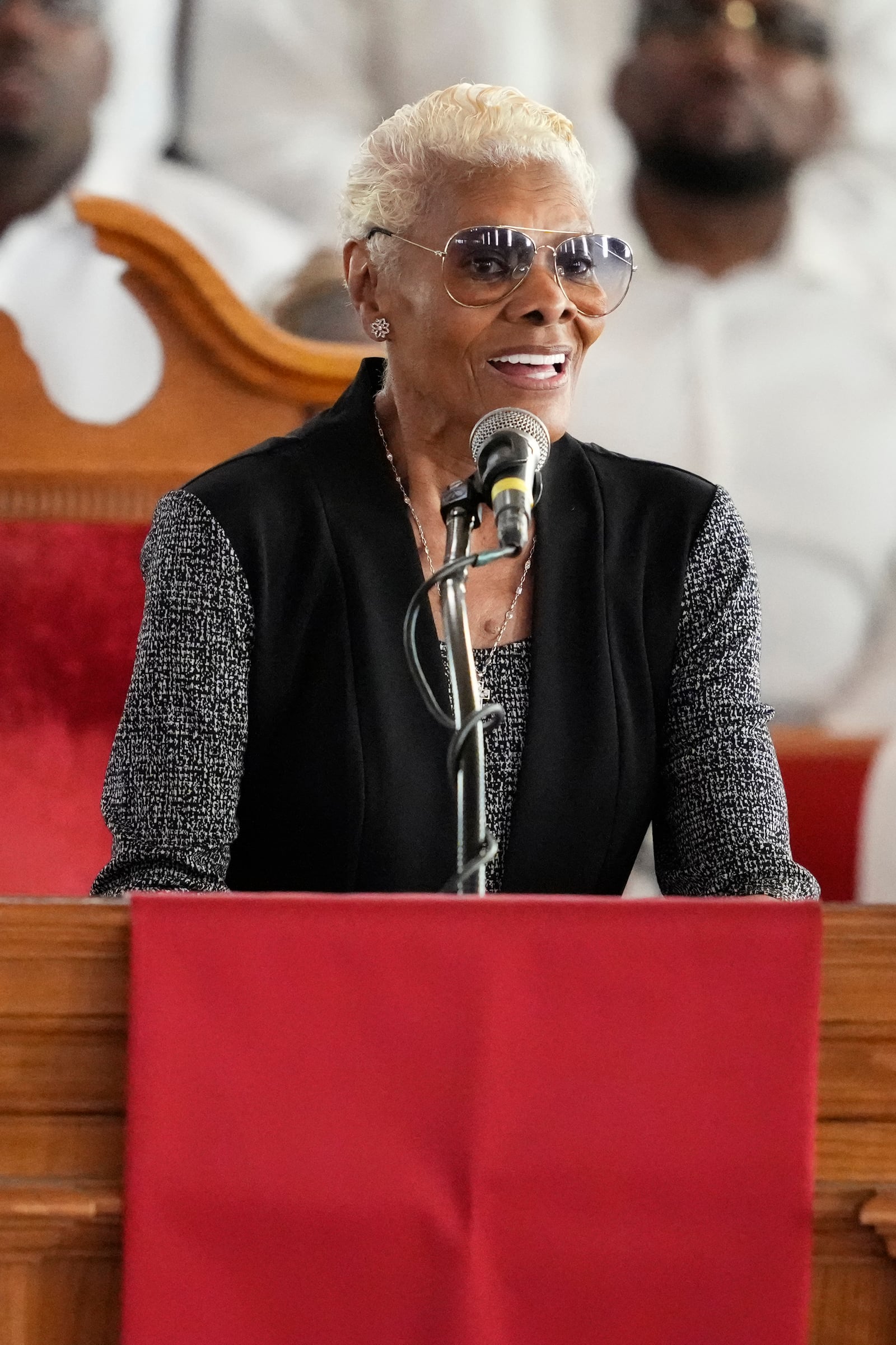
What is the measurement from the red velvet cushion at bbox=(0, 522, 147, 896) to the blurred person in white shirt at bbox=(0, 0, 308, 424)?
0.25 m

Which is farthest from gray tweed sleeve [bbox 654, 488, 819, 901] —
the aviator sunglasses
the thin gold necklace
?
the aviator sunglasses

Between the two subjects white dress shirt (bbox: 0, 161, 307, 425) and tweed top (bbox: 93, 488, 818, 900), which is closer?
tweed top (bbox: 93, 488, 818, 900)

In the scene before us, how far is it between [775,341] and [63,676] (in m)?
1.22

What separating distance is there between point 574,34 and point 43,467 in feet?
3.36

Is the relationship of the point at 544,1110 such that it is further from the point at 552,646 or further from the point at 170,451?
the point at 170,451

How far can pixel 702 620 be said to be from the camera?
137 cm

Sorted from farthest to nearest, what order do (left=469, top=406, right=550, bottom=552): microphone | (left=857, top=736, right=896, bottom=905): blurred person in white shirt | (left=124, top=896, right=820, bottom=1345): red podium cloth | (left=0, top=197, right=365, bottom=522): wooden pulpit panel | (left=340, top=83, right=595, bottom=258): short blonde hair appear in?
(left=857, top=736, right=896, bottom=905): blurred person in white shirt, (left=0, top=197, right=365, bottom=522): wooden pulpit panel, (left=340, top=83, right=595, bottom=258): short blonde hair, (left=469, top=406, right=550, bottom=552): microphone, (left=124, top=896, right=820, bottom=1345): red podium cloth

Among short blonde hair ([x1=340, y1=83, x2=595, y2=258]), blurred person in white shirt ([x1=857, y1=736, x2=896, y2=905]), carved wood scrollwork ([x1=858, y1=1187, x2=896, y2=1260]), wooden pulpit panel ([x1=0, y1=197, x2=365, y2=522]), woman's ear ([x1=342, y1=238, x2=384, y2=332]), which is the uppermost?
wooden pulpit panel ([x1=0, y1=197, x2=365, y2=522])

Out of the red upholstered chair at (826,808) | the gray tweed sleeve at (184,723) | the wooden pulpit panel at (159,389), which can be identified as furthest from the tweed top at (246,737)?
the red upholstered chair at (826,808)

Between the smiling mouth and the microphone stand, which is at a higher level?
the smiling mouth

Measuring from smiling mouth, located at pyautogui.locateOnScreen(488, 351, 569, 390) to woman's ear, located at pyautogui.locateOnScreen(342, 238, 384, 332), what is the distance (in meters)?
0.16

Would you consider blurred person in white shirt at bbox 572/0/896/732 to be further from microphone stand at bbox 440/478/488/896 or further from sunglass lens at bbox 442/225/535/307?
microphone stand at bbox 440/478/488/896

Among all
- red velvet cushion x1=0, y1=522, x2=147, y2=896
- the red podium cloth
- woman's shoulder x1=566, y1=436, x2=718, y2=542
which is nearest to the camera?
the red podium cloth

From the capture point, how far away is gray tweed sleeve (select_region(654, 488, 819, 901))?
126 centimetres
